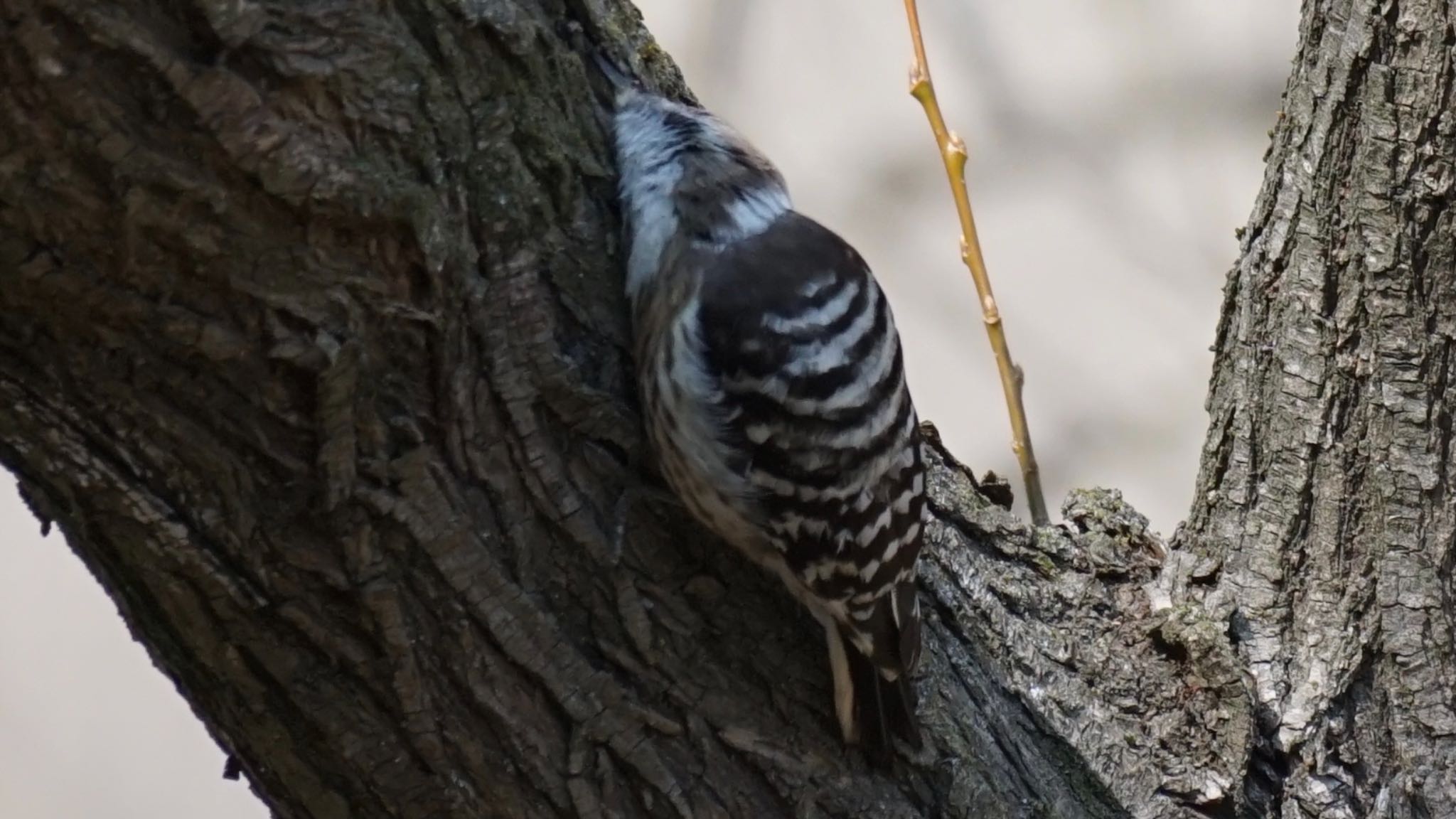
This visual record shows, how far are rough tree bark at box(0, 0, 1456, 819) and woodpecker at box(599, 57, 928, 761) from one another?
0.17ft

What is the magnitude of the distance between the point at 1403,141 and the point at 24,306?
1733 millimetres

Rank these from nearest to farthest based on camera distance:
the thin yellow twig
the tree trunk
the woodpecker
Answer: the woodpecker → the tree trunk → the thin yellow twig

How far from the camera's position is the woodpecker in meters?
1.68

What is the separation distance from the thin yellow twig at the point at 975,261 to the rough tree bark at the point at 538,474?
0.75 feet

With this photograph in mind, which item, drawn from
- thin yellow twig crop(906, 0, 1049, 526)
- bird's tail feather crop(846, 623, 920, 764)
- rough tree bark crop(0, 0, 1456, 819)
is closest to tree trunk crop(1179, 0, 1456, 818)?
rough tree bark crop(0, 0, 1456, 819)

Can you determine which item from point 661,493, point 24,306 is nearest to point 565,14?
point 661,493

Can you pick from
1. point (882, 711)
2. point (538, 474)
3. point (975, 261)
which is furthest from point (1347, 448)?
point (538, 474)

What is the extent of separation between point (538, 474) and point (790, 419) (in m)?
0.37

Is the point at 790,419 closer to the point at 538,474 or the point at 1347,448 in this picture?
the point at 538,474

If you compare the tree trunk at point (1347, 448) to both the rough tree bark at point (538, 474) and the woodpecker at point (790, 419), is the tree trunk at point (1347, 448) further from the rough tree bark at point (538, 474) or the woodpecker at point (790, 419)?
the woodpecker at point (790, 419)

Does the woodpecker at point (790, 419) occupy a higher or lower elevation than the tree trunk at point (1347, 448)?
higher

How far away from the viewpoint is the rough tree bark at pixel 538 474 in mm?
1230

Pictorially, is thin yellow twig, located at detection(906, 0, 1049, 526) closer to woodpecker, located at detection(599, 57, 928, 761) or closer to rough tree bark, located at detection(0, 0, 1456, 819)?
rough tree bark, located at detection(0, 0, 1456, 819)

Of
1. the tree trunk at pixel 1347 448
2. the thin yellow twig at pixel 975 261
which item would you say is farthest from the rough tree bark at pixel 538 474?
the thin yellow twig at pixel 975 261
